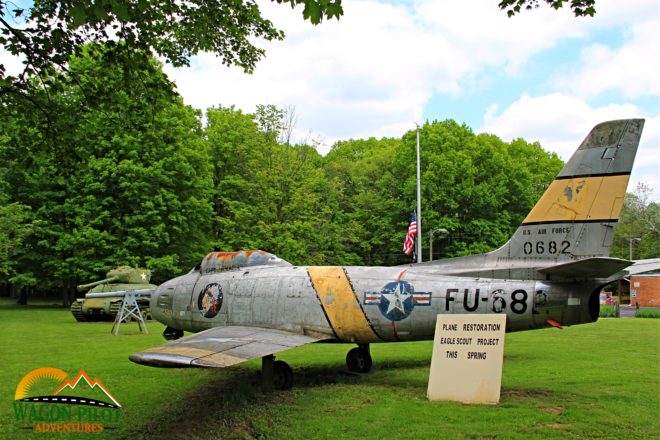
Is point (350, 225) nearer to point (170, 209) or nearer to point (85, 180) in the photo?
point (170, 209)

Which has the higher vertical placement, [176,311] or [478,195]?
[478,195]

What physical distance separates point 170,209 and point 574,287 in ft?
91.6

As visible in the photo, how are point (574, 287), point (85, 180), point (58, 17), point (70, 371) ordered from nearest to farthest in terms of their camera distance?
1. point (58, 17)
2. point (574, 287)
3. point (70, 371)
4. point (85, 180)

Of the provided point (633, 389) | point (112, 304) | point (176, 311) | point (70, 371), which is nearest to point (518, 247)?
point (633, 389)

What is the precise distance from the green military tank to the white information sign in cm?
1657

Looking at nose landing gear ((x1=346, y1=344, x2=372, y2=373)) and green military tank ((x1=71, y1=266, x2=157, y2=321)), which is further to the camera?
green military tank ((x1=71, y1=266, x2=157, y2=321))

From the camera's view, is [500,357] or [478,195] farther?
[478,195]

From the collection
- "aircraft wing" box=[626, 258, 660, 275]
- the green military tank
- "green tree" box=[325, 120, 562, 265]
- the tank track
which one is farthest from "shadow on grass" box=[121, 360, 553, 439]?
"green tree" box=[325, 120, 562, 265]

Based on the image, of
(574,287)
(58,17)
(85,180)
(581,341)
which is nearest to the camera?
(58,17)

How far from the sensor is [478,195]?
40.5 m

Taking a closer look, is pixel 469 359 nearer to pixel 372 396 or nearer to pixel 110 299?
pixel 372 396

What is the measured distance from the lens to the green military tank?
22.8 meters

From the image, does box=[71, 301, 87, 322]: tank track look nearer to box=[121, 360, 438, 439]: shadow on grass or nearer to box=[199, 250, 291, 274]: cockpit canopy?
box=[199, 250, 291, 274]: cockpit canopy

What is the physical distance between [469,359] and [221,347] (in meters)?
3.84
